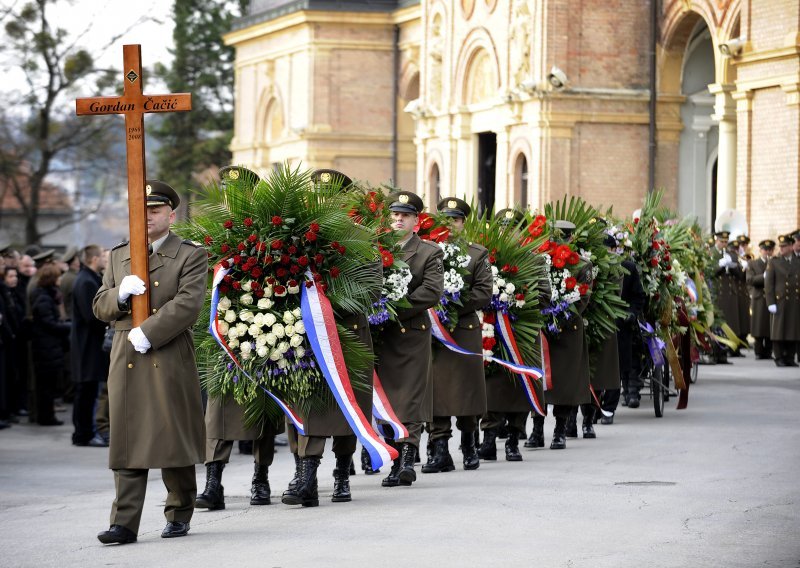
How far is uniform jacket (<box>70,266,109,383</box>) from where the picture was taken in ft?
49.1

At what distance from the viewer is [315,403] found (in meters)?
10.0

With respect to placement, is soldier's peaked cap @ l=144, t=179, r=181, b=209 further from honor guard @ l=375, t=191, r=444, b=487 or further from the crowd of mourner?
honor guard @ l=375, t=191, r=444, b=487

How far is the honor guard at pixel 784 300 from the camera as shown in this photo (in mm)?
23516

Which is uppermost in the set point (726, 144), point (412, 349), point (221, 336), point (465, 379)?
point (726, 144)

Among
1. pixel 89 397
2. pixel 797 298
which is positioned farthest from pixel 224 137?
pixel 89 397

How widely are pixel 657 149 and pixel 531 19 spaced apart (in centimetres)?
427

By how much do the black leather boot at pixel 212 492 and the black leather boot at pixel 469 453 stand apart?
2.72 m

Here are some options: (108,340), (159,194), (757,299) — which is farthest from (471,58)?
(159,194)

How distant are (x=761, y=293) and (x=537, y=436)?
1187 centimetres

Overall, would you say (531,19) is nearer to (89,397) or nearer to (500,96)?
(500,96)

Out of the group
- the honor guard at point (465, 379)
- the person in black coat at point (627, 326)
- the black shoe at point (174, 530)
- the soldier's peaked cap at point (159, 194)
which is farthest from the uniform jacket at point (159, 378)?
the person in black coat at point (627, 326)

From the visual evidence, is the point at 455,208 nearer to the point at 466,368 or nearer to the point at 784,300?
the point at 466,368

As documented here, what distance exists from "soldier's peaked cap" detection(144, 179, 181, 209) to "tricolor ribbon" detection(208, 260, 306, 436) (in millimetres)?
1025

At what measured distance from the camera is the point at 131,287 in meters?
8.49
